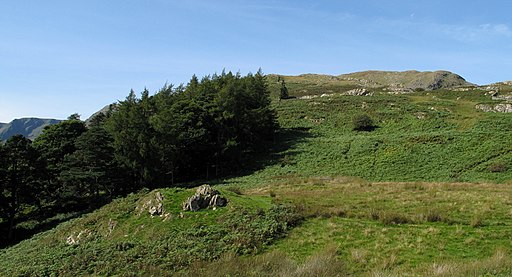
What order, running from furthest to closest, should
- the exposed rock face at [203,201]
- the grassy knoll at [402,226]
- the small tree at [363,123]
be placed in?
1. the small tree at [363,123]
2. the exposed rock face at [203,201]
3. the grassy knoll at [402,226]

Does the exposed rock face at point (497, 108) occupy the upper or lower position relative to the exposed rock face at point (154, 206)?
upper

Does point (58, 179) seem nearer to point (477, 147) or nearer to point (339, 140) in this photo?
point (339, 140)

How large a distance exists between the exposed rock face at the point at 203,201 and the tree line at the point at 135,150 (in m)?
25.0

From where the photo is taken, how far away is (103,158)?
150 ft

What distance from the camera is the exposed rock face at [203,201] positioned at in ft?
71.5

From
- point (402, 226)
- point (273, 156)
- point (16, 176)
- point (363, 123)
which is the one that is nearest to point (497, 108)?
point (363, 123)

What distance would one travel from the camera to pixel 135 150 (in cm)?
4647

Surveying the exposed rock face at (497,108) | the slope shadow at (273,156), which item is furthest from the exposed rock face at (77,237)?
the exposed rock face at (497,108)

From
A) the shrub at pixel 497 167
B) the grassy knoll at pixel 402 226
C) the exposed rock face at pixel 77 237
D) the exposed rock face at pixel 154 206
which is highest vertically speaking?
the exposed rock face at pixel 154 206

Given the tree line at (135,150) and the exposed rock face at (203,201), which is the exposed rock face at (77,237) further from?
the tree line at (135,150)

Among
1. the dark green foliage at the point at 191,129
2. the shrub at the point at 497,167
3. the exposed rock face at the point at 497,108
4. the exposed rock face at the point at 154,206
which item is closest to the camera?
the exposed rock face at the point at 154,206

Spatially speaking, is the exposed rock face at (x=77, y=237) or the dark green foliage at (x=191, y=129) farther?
the dark green foliage at (x=191, y=129)

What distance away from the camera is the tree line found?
1650 inches

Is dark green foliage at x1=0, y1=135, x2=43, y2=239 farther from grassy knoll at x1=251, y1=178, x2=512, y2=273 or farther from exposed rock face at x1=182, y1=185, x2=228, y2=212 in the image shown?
grassy knoll at x1=251, y1=178, x2=512, y2=273
